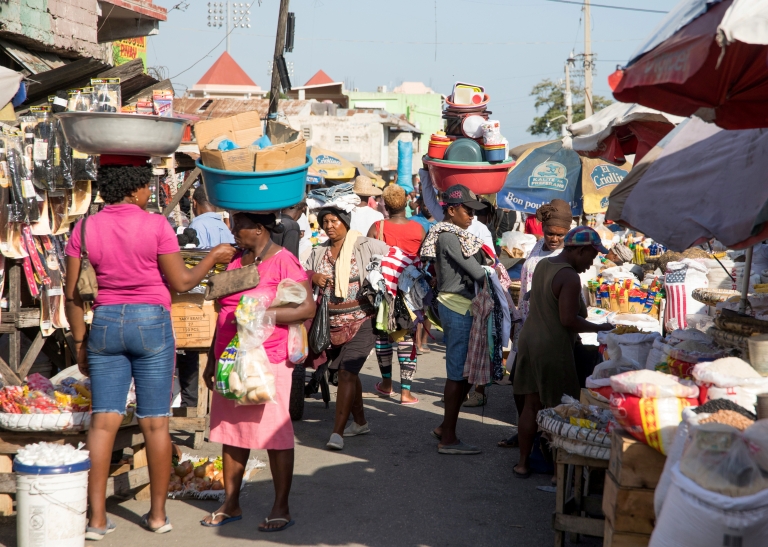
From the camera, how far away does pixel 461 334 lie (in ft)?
21.4

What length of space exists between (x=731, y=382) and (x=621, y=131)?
4.29m

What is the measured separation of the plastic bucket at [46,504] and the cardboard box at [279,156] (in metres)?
1.99

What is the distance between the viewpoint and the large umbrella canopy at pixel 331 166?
2147 cm

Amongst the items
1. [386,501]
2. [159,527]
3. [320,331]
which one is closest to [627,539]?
[386,501]

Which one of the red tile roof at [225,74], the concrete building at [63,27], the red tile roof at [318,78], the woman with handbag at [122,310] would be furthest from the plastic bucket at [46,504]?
the red tile roof at [318,78]

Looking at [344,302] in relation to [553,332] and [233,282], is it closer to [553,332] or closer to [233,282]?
[553,332]

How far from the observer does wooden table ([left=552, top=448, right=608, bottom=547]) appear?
4.29 meters

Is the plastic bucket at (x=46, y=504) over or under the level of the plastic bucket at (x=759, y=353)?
under

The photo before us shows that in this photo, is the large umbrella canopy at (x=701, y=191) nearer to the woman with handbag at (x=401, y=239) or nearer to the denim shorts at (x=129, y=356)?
the woman with handbag at (x=401, y=239)

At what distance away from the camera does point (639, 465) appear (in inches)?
141

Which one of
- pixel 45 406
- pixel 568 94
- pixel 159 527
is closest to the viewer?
pixel 159 527

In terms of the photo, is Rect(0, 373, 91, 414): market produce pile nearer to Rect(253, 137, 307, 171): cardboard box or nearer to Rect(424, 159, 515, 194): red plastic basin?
Rect(253, 137, 307, 171): cardboard box

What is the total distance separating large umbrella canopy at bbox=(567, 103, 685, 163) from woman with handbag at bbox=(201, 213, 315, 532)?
3413 millimetres

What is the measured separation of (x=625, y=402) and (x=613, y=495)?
1.52 ft
